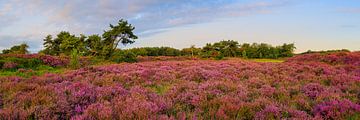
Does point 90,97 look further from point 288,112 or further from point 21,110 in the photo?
point 288,112

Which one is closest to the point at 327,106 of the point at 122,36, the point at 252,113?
the point at 252,113

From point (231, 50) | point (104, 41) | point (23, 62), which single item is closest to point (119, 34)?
point (104, 41)

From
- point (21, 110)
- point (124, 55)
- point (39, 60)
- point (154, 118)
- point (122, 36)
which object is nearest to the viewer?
point (154, 118)

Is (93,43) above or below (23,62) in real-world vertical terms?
above

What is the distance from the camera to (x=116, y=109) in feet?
13.9

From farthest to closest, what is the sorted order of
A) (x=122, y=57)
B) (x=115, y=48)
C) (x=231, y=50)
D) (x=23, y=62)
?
1. (x=231, y=50)
2. (x=115, y=48)
3. (x=122, y=57)
4. (x=23, y=62)

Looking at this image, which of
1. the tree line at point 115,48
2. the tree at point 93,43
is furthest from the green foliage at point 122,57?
the tree at point 93,43

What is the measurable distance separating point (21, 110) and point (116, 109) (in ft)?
5.30

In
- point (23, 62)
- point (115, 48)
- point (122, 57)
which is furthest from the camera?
point (115, 48)

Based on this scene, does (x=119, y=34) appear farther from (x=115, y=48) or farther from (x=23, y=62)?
(x=23, y=62)

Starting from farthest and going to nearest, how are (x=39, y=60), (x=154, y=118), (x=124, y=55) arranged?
(x=124, y=55)
(x=39, y=60)
(x=154, y=118)

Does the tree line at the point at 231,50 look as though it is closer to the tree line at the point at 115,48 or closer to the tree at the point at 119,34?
the tree line at the point at 115,48

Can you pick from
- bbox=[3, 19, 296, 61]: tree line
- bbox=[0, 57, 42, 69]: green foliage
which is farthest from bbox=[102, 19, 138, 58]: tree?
bbox=[0, 57, 42, 69]: green foliage

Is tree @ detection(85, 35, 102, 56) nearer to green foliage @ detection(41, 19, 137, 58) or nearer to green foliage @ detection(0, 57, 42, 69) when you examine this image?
green foliage @ detection(41, 19, 137, 58)
